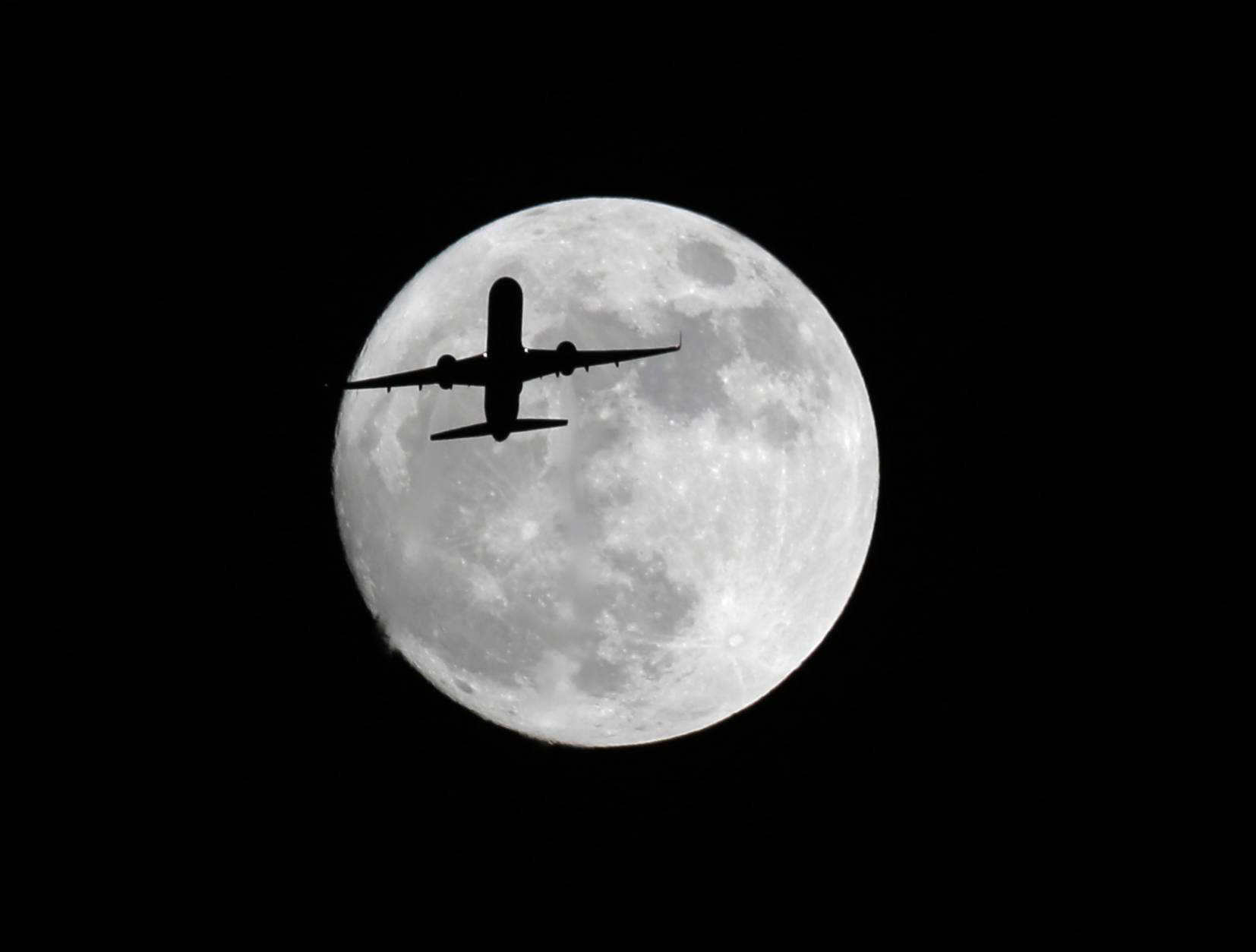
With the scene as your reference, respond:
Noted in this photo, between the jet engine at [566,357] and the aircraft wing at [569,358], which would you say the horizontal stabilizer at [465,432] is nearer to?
the aircraft wing at [569,358]

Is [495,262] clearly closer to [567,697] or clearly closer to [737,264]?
[737,264]

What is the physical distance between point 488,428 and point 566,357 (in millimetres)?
2350

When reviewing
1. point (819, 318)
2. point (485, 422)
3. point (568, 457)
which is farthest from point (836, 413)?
point (485, 422)

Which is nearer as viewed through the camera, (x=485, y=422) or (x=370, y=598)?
(x=485, y=422)

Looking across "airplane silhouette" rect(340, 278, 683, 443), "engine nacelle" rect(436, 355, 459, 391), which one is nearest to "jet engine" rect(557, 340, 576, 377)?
"airplane silhouette" rect(340, 278, 683, 443)

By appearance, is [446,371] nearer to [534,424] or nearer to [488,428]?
[488,428]

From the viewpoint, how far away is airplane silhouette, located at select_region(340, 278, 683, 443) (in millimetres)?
22594

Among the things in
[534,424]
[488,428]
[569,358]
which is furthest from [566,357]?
[488,428]

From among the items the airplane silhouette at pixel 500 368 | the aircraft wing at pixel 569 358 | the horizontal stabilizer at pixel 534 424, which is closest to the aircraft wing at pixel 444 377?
the airplane silhouette at pixel 500 368

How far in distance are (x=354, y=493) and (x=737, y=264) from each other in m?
10.5

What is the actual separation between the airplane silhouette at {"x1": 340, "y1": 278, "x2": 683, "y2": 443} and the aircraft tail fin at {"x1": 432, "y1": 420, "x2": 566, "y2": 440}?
2 centimetres

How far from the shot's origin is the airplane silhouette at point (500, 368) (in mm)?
22594

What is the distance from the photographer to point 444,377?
2380 cm

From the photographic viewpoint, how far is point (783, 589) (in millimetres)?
22375
